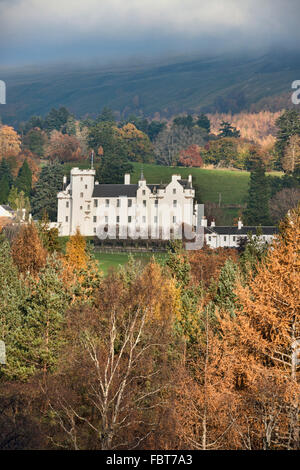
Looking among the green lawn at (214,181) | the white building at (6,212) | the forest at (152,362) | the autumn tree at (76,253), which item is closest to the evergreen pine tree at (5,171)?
the green lawn at (214,181)

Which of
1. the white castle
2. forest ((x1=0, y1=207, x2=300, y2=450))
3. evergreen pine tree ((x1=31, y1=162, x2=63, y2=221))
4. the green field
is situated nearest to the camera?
forest ((x1=0, y1=207, x2=300, y2=450))

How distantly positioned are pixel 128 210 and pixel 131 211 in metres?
0.46

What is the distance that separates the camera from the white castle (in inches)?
4035

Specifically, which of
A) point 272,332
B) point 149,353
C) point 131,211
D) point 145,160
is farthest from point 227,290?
point 145,160

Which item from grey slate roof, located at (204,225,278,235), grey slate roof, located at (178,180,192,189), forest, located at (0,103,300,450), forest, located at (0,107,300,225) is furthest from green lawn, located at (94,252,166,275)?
forest, located at (0,107,300,225)

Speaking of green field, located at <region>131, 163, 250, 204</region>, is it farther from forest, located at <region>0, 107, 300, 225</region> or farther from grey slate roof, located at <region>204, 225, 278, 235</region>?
grey slate roof, located at <region>204, 225, 278, 235</region>

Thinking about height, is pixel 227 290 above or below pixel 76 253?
below

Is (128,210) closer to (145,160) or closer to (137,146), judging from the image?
(145,160)

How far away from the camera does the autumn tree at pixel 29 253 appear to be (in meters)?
63.8

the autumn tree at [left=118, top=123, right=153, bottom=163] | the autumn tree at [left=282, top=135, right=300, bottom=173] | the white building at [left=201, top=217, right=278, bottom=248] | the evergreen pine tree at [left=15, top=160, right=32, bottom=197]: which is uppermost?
the autumn tree at [left=118, top=123, right=153, bottom=163]

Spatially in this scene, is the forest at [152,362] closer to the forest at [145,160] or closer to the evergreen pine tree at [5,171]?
the forest at [145,160]

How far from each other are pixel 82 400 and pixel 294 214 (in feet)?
39.4

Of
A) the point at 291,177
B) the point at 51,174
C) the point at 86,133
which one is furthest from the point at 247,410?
the point at 86,133

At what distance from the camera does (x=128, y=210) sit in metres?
105
